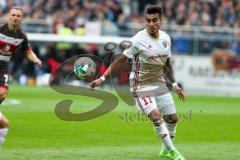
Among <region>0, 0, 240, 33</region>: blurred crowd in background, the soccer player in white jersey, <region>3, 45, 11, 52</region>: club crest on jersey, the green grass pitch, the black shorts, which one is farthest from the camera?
<region>0, 0, 240, 33</region>: blurred crowd in background

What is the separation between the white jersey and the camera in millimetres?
11094

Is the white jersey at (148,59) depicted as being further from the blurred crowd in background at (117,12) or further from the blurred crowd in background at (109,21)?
the blurred crowd in background at (117,12)

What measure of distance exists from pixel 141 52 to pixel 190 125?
6.06 meters

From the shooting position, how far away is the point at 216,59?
27.7m

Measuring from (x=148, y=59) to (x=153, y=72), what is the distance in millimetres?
244

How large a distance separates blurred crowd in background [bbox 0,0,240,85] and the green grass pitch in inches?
237

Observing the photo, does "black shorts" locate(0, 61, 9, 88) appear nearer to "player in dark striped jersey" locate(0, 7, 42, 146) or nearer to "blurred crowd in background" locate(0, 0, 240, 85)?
"player in dark striped jersey" locate(0, 7, 42, 146)

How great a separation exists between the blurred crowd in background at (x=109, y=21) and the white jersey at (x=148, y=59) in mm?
14657

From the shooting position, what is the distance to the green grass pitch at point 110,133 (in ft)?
38.1

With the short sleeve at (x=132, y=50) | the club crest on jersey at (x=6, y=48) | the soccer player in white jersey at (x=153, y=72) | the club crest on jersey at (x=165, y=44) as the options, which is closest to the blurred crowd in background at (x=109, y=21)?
the club crest on jersey at (x=6, y=48)

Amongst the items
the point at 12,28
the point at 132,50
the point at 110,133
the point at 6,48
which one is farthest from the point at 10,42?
the point at 132,50

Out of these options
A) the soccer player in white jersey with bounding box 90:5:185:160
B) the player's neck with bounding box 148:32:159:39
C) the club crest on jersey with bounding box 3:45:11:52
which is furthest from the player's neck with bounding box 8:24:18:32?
the player's neck with bounding box 148:32:159:39

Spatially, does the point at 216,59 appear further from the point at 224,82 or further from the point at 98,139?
the point at 98,139

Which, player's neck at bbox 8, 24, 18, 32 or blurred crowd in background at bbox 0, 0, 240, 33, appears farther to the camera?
blurred crowd in background at bbox 0, 0, 240, 33
